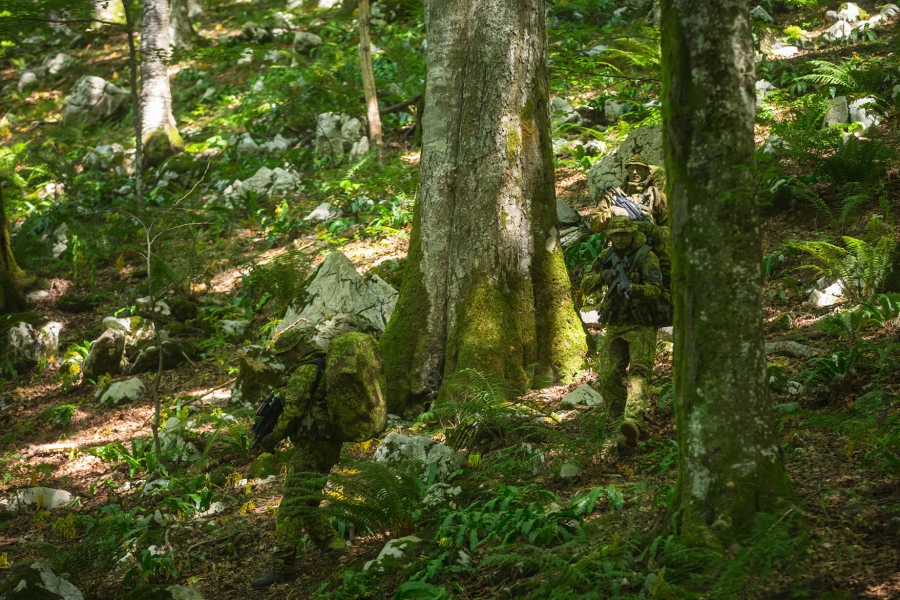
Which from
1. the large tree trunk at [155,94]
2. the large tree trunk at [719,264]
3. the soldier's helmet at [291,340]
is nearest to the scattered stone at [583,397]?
the soldier's helmet at [291,340]

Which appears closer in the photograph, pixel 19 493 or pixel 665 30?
pixel 665 30

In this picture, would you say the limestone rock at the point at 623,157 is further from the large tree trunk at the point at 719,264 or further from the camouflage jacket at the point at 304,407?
the large tree trunk at the point at 719,264

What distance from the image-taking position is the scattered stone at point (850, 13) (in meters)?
13.5

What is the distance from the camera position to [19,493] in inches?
298

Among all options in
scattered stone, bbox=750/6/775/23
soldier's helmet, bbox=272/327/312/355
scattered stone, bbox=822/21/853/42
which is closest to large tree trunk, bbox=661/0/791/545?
soldier's helmet, bbox=272/327/312/355

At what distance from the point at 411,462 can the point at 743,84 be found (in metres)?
3.48

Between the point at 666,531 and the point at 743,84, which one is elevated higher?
the point at 743,84

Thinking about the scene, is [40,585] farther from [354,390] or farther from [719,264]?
[719,264]

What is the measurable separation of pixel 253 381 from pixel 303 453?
145 inches

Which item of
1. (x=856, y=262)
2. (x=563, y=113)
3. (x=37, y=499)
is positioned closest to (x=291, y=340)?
(x=37, y=499)

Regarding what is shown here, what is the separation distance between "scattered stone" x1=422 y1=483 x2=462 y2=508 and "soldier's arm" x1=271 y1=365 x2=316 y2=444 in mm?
1118

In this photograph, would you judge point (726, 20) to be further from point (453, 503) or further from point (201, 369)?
point (201, 369)

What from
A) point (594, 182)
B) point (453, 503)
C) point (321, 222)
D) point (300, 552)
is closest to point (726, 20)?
point (453, 503)

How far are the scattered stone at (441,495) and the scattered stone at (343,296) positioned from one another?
142 inches
